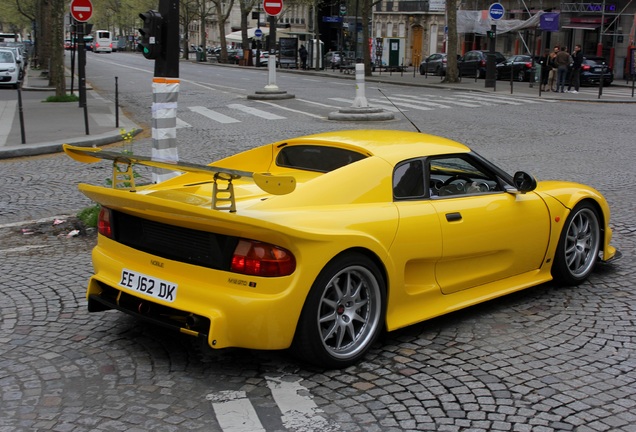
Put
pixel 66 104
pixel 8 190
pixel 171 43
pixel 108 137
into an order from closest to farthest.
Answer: pixel 171 43, pixel 8 190, pixel 108 137, pixel 66 104

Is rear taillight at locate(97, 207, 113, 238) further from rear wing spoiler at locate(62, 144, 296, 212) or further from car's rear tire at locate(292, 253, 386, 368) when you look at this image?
car's rear tire at locate(292, 253, 386, 368)

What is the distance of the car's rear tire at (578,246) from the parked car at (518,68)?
33117 mm

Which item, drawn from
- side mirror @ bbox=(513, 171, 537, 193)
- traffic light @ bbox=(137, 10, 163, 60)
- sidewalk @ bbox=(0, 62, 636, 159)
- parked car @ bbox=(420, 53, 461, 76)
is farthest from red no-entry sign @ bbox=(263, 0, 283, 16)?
parked car @ bbox=(420, 53, 461, 76)

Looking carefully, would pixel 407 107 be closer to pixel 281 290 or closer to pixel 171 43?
pixel 171 43

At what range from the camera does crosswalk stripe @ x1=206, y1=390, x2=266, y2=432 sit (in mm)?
3734

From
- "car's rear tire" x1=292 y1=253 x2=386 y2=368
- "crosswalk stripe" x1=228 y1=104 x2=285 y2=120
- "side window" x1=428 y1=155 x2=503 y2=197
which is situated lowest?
"car's rear tire" x1=292 y1=253 x2=386 y2=368

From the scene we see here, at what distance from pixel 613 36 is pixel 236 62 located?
124ft

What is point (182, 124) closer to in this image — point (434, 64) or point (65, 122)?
point (65, 122)

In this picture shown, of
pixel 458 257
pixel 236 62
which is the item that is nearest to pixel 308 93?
pixel 458 257

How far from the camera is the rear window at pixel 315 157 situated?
525cm

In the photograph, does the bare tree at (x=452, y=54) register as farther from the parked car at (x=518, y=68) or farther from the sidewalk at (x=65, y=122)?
the sidewalk at (x=65, y=122)

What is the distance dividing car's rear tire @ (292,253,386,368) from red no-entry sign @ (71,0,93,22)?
17.0 meters

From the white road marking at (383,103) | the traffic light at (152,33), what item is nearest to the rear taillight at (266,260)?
the traffic light at (152,33)

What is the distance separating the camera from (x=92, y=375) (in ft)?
14.4
